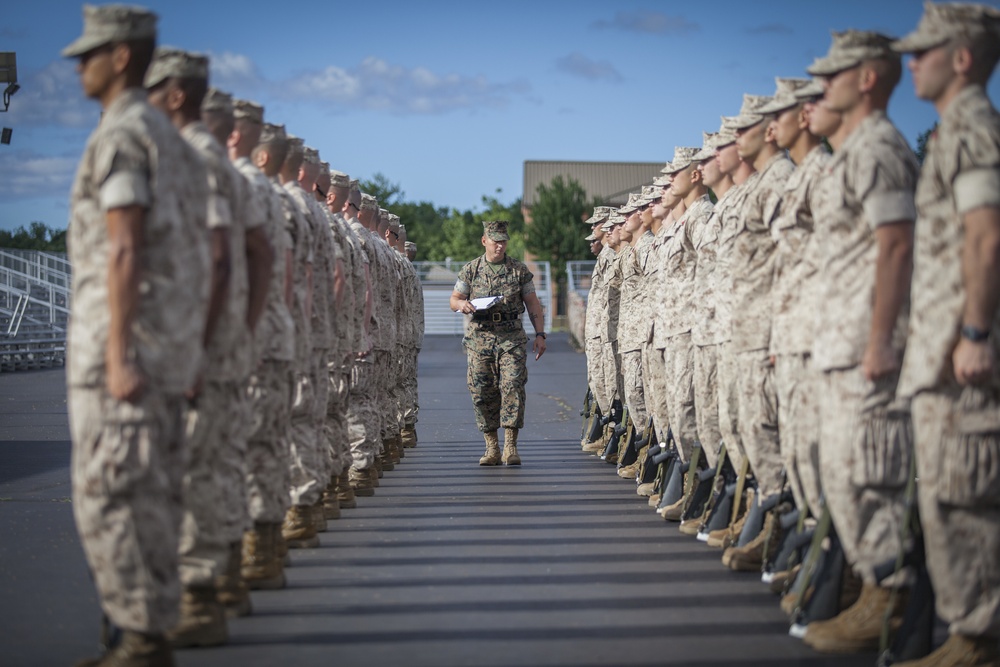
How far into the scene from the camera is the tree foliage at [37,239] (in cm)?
5768

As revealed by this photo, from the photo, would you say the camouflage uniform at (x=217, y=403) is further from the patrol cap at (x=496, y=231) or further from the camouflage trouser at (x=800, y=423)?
the patrol cap at (x=496, y=231)

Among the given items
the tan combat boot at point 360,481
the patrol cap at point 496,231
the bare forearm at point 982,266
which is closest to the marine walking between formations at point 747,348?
the bare forearm at point 982,266

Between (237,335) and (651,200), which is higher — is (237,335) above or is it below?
below

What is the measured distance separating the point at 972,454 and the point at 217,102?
3.79 m

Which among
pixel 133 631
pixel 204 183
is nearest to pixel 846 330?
pixel 204 183

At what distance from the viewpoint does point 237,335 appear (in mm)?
5863

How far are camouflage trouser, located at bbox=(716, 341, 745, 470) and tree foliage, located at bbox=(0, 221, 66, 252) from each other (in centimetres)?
5226

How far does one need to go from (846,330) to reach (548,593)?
221cm

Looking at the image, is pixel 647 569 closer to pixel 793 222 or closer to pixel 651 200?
pixel 793 222

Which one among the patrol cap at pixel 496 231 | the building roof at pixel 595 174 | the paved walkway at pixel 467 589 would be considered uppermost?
the building roof at pixel 595 174

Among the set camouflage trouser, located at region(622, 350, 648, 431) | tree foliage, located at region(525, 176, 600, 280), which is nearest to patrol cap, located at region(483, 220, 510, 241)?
camouflage trouser, located at region(622, 350, 648, 431)

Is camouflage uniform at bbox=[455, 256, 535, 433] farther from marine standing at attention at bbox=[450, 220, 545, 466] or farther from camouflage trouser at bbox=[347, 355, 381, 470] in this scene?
camouflage trouser at bbox=[347, 355, 381, 470]

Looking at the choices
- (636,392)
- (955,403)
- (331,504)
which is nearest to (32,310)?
(636,392)

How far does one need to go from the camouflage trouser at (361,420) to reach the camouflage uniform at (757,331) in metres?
4.39
